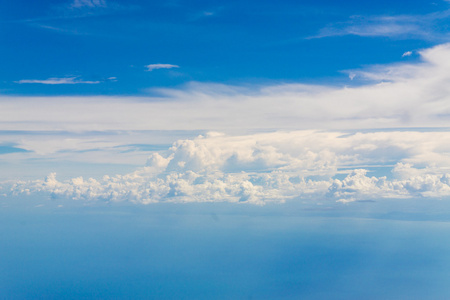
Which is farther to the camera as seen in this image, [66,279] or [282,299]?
[66,279]

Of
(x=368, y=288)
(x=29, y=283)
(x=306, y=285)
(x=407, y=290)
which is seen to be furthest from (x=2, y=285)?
(x=407, y=290)

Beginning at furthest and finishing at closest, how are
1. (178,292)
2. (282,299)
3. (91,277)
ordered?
(91,277) → (178,292) → (282,299)

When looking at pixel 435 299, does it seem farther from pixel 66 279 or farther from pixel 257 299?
pixel 66 279

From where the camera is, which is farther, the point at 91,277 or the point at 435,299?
the point at 91,277

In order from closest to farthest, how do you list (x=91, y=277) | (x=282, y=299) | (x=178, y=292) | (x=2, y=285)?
(x=282, y=299)
(x=178, y=292)
(x=2, y=285)
(x=91, y=277)

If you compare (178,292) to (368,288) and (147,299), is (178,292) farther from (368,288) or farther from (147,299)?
(368,288)

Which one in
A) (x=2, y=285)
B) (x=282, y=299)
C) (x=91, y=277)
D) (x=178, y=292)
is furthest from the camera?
(x=91, y=277)

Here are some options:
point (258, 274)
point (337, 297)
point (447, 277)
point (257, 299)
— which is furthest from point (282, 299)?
point (447, 277)

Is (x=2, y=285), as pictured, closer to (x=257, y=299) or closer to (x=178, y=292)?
(x=178, y=292)
